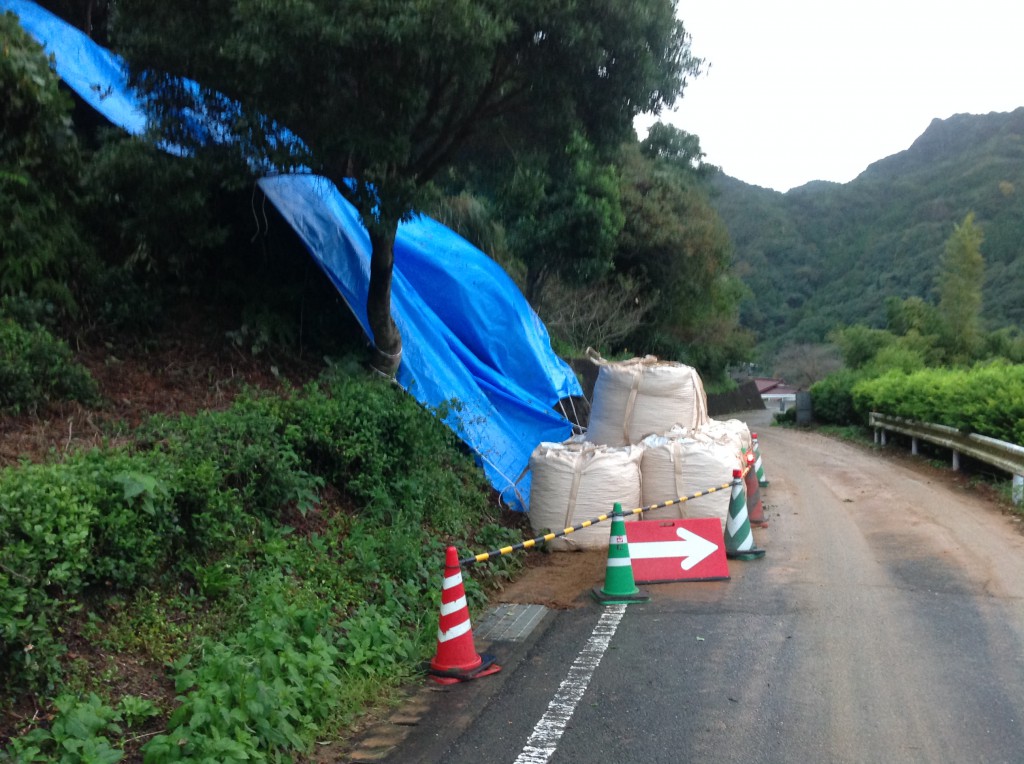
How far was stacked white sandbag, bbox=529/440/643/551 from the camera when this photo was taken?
8922mm

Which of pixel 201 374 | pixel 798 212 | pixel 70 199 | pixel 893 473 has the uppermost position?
pixel 798 212

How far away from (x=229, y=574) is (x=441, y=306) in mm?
6641

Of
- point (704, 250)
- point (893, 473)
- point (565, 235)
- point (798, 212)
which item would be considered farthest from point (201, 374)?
point (798, 212)

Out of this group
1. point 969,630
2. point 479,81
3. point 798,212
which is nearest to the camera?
point 969,630

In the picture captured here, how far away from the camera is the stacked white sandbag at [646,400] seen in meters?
10.4

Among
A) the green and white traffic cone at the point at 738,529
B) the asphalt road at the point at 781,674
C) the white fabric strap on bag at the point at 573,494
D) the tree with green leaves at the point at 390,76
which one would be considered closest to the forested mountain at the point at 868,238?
the green and white traffic cone at the point at 738,529

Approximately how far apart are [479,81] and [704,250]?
56.3 ft

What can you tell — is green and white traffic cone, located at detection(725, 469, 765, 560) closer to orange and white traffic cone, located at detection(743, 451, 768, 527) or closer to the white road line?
orange and white traffic cone, located at detection(743, 451, 768, 527)

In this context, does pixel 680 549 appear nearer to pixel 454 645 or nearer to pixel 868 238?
pixel 454 645

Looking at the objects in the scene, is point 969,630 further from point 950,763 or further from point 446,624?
point 446,624

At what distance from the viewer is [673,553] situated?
7.57m

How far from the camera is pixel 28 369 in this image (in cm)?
692

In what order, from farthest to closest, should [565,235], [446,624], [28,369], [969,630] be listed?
[565,235], [28,369], [969,630], [446,624]


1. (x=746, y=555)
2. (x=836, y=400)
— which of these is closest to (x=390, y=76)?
(x=746, y=555)
